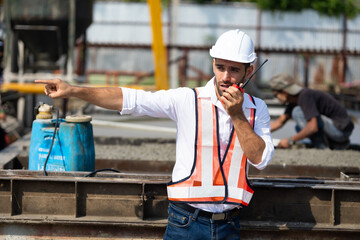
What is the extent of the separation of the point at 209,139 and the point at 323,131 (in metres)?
4.26

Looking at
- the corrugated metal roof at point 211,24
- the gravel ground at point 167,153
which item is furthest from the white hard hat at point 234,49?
the corrugated metal roof at point 211,24

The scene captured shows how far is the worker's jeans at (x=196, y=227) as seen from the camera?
9.48 feet

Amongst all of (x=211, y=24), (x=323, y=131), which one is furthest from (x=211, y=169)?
(x=211, y=24)

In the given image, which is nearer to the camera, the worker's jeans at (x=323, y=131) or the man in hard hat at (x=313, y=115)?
the man in hard hat at (x=313, y=115)

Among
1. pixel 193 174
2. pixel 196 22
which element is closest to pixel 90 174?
pixel 193 174

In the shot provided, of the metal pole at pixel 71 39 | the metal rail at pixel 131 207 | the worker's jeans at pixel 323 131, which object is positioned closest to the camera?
the metal rail at pixel 131 207

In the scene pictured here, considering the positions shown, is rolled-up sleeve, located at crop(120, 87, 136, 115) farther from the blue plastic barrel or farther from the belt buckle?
the blue plastic barrel

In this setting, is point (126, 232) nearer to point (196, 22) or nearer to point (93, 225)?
point (93, 225)

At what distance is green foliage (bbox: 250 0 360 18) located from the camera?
2459 centimetres

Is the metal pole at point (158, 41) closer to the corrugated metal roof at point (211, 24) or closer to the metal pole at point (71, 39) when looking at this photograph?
the metal pole at point (71, 39)

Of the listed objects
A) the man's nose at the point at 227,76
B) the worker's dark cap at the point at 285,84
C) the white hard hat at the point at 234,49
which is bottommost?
the worker's dark cap at the point at 285,84

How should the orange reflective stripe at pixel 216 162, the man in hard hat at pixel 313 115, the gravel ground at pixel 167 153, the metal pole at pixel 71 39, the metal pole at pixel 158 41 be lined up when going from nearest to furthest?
the orange reflective stripe at pixel 216 162
the gravel ground at pixel 167 153
the man in hard hat at pixel 313 115
the metal pole at pixel 71 39
the metal pole at pixel 158 41

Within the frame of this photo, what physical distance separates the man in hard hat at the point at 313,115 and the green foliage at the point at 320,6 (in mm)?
18676

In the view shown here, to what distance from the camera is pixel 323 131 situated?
681 cm
